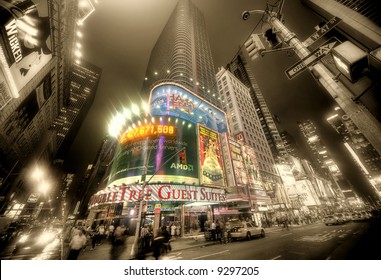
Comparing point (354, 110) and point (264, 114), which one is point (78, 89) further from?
point (354, 110)

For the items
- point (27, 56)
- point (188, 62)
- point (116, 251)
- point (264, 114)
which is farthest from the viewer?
point (264, 114)

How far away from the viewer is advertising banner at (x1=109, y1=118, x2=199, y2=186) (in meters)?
21.8

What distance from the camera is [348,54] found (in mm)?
4719

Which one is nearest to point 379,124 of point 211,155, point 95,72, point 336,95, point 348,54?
point 336,95

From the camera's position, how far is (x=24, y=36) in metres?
11.7

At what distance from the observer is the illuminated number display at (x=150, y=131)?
2542cm

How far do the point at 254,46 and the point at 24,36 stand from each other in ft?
55.2

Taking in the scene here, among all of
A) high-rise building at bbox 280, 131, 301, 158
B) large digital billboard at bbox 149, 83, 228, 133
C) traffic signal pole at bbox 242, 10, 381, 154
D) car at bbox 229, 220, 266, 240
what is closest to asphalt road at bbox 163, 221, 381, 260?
car at bbox 229, 220, 266, 240

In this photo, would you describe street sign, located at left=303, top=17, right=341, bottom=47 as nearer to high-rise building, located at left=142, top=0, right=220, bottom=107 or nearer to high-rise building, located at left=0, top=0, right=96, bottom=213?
high-rise building, located at left=0, top=0, right=96, bottom=213

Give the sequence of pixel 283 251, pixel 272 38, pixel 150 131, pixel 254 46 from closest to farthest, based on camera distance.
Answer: pixel 254 46 < pixel 272 38 < pixel 283 251 < pixel 150 131

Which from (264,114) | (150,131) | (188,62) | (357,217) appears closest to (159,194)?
(150,131)

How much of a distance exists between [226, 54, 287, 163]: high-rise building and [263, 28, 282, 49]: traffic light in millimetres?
82643

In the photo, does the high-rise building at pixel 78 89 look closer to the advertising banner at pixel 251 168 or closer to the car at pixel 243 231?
the advertising banner at pixel 251 168
